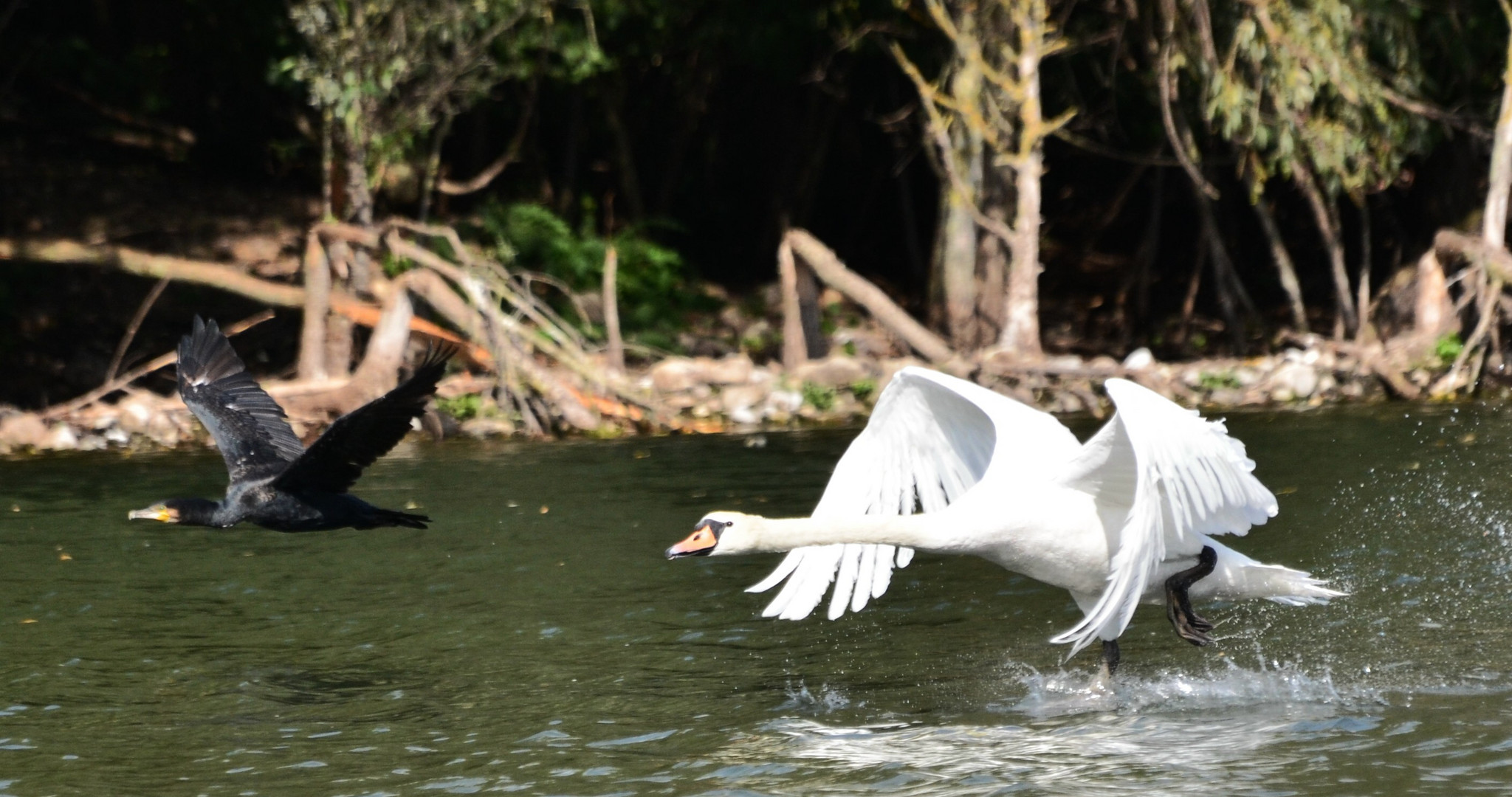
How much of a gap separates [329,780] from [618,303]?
1778cm

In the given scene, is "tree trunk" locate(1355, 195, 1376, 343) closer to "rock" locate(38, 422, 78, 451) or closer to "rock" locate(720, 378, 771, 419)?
"rock" locate(720, 378, 771, 419)

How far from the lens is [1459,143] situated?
22016 millimetres

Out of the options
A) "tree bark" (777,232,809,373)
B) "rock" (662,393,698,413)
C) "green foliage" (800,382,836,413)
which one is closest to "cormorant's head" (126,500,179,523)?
"rock" (662,393,698,413)

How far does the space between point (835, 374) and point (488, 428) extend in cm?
387

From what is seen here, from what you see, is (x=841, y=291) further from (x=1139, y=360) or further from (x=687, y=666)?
(x=687, y=666)

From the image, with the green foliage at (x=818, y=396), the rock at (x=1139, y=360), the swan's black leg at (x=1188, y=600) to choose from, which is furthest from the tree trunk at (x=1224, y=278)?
the swan's black leg at (x=1188, y=600)

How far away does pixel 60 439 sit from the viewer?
18312 millimetres

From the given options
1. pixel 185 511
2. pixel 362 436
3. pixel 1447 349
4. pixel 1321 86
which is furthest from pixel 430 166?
pixel 362 436

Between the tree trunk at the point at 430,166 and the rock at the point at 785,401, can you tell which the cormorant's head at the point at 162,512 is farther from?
the tree trunk at the point at 430,166

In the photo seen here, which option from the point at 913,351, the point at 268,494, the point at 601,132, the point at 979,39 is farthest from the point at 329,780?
the point at 601,132

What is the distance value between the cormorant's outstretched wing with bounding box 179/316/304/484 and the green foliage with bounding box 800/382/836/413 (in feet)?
30.0

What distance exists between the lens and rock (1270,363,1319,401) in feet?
63.9

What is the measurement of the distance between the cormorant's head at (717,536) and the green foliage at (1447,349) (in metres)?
13.8

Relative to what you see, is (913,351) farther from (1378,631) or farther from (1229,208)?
(1378,631)
